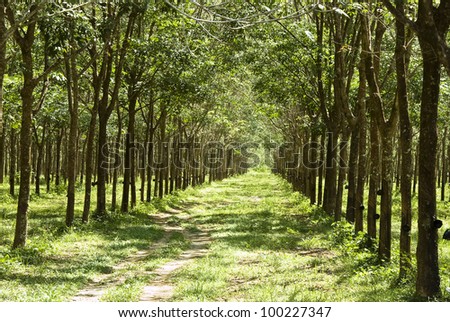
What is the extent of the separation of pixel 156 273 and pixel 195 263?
4.36ft

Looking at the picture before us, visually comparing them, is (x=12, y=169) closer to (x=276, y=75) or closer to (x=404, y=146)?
(x=276, y=75)

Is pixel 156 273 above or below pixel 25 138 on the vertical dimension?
below

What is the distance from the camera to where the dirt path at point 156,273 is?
973 centimetres

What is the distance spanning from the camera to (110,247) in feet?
49.4

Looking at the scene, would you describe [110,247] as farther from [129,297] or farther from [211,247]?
[129,297]

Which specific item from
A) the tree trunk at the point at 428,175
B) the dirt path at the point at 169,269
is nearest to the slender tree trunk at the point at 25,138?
the dirt path at the point at 169,269

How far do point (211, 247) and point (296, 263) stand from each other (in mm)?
3484

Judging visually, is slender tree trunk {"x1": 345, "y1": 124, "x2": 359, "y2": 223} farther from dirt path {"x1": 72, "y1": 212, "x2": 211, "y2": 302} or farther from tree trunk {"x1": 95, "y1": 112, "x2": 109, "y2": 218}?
tree trunk {"x1": 95, "y1": 112, "x2": 109, "y2": 218}

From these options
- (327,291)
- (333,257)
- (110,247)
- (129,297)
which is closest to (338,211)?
(333,257)

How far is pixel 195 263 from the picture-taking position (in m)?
13.0

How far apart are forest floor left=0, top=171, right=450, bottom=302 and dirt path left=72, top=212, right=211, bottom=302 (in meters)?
0.02

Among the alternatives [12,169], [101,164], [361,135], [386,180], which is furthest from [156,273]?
[12,169]

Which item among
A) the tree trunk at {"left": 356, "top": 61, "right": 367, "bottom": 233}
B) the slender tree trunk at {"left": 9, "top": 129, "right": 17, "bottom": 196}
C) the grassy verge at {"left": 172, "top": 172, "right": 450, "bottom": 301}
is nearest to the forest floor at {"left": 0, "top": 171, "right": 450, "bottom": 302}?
the grassy verge at {"left": 172, "top": 172, "right": 450, "bottom": 301}

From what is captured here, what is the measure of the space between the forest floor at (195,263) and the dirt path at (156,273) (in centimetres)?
2
